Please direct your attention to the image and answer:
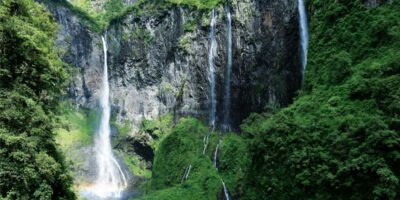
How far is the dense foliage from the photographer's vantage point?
14320mm

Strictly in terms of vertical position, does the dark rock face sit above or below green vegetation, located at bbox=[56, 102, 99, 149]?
above

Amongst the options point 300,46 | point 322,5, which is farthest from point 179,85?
point 322,5

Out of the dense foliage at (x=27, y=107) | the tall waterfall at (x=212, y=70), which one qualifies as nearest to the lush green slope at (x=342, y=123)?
the dense foliage at (x=27, y=107)

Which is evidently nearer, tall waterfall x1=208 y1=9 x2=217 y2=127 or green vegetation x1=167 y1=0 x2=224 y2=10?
tall waterfall x1=208 y1=9 x2=217 y2=127

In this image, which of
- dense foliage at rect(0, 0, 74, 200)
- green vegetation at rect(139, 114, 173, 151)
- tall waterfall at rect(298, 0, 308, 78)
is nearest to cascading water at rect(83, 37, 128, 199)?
green vegetation at rect(139, 114, 173, 151)

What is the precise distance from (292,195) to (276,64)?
18.3 meters

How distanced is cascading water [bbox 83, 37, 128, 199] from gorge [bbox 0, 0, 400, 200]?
14cm

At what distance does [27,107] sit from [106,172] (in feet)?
81.1

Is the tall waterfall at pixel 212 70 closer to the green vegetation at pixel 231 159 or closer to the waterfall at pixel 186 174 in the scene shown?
the green vegetation at pixel 231 159

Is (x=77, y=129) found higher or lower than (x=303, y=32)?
lower

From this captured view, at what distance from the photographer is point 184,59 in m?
41.0

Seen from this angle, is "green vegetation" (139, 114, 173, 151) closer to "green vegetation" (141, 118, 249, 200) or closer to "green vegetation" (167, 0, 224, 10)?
"green vegetation" (141, 118, 249, 200)

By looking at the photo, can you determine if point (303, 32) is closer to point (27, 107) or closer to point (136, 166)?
point (136, 166)

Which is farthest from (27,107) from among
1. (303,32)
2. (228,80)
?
(228,80)
